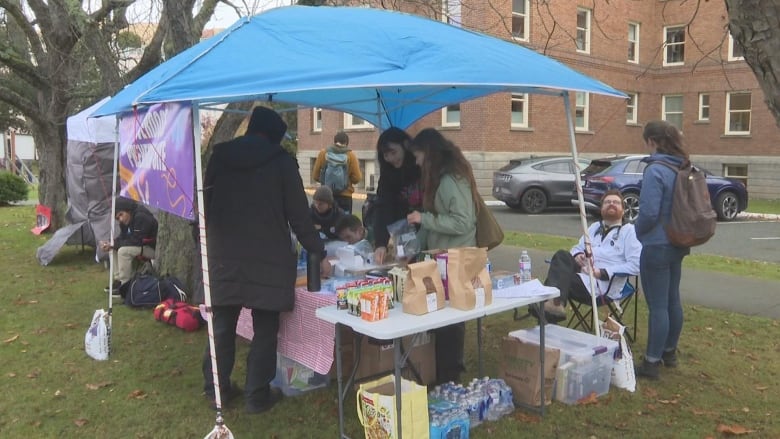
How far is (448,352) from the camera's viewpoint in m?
4.26

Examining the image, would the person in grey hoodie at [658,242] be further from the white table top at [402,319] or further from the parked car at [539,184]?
the parked car at [539,184]

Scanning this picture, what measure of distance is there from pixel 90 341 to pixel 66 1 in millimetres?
4695

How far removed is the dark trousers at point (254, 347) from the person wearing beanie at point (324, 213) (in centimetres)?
197

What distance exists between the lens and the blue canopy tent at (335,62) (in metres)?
3.17

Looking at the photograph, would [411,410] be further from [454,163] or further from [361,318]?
[454,163]

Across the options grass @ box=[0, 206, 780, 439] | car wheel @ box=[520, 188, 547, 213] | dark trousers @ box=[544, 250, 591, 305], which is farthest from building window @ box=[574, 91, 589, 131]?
dark trousers @ box=[544, 250, 591, 305]

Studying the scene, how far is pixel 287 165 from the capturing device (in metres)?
3.72

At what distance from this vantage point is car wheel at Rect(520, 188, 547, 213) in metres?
15.8

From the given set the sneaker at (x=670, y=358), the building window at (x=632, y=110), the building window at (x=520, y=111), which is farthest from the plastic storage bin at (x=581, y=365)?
the building window at (x=632, y=110)

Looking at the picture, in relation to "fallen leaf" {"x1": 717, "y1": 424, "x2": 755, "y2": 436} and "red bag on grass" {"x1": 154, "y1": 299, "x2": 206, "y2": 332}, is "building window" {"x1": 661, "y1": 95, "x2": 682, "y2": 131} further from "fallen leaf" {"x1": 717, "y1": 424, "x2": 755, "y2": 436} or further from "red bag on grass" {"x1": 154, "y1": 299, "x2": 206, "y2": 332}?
"fallen leaf" {"x1": 717, "y1": 424, "x2": 755, "y2": 436}

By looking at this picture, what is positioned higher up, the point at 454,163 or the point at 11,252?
the point at 454,163

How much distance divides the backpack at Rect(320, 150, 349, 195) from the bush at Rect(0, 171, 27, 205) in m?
15.2

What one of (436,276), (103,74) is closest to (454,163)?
(436,276)

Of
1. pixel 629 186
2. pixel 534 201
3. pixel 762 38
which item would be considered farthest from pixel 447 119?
pixel 762 38
